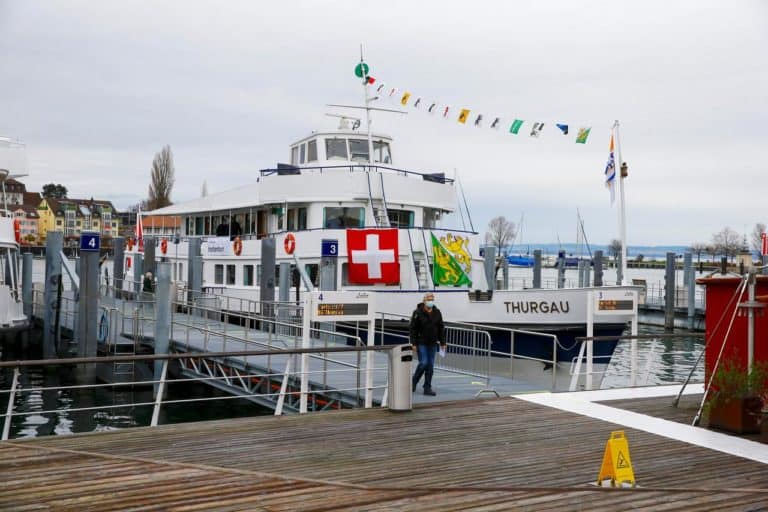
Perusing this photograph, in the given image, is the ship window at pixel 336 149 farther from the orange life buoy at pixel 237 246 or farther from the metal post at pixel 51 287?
the metal post at pixel 51 287

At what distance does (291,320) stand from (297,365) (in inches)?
250

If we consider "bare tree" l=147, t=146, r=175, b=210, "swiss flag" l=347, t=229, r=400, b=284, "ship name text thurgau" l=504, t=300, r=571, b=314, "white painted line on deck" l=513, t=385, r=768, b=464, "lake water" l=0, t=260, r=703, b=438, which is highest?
"bare tree" l=147, t=146, r=175, b=210

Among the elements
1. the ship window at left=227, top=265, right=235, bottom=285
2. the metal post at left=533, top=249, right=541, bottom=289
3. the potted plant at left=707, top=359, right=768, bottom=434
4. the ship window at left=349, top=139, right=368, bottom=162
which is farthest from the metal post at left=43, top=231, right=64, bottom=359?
the metal post at left=533, top=249, right=541, bottom=289

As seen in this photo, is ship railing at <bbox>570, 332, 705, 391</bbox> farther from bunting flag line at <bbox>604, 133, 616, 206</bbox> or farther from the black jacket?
the black jacket

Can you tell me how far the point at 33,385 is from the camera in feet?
71.2

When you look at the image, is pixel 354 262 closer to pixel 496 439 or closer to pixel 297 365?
pixel 297 365

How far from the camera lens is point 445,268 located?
21.9 meters

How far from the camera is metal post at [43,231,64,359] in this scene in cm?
2241

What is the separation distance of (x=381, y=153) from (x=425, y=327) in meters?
14.8

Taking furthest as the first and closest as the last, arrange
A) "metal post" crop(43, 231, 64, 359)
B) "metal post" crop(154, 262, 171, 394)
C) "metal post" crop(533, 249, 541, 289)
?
1. "metal post" crop(533, 249, 541, 289)
2. "metal post" crop(43, 231, 64, 359)
3. "metal post" crop(154, 262, 171, 394)

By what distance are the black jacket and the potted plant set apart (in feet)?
14.0

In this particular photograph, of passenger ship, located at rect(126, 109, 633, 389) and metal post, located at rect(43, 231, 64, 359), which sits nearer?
passenger ship, located at rect(126, 109, 633, 389)

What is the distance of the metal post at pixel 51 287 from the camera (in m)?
22.4

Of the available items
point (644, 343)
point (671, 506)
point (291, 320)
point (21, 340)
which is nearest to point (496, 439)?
point (671, 506)
